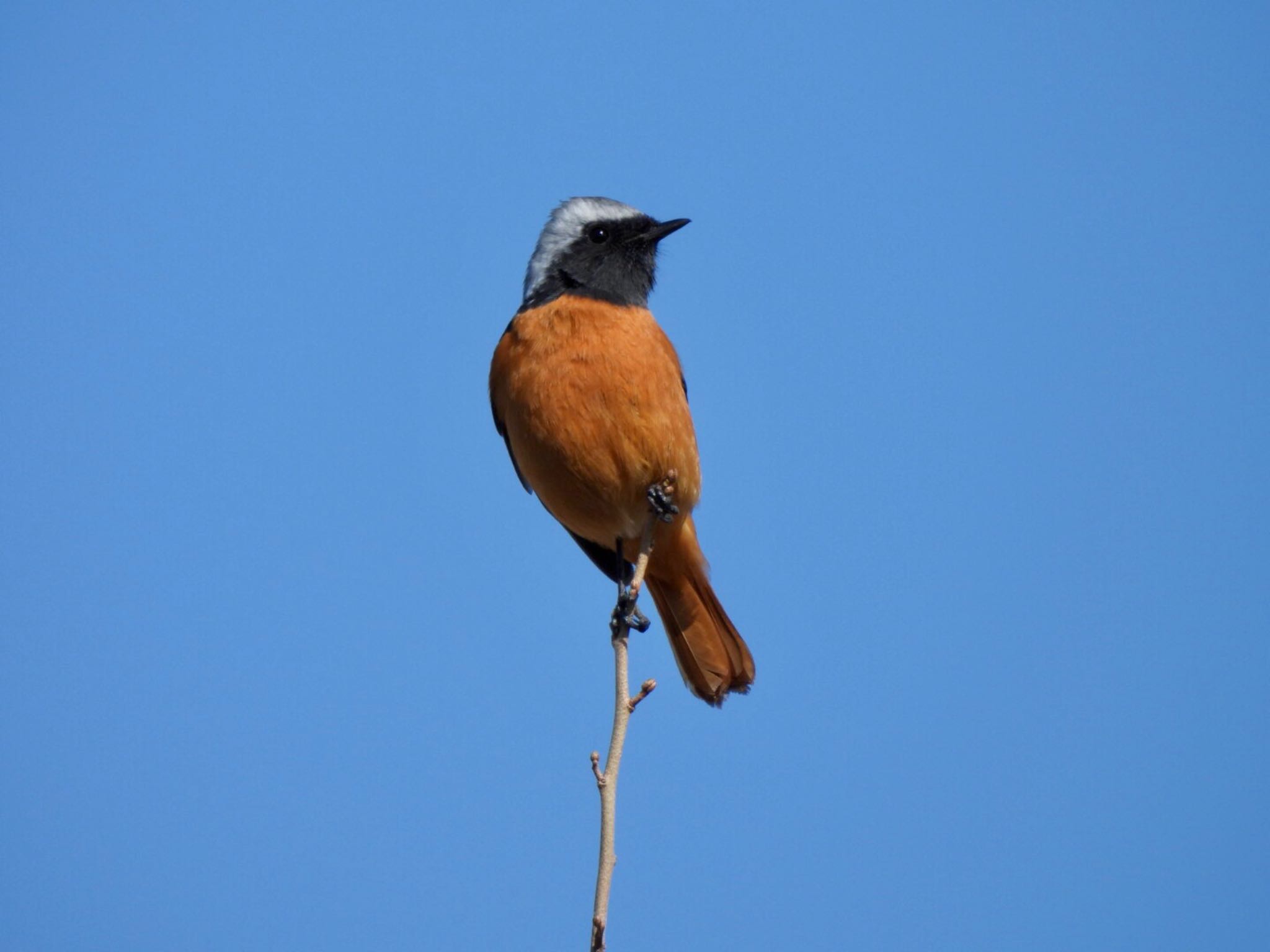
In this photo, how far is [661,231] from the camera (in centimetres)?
653

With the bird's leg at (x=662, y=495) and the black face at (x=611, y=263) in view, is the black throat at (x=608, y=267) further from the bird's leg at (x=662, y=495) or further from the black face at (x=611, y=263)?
the bird's leg at (x=662, y=495)

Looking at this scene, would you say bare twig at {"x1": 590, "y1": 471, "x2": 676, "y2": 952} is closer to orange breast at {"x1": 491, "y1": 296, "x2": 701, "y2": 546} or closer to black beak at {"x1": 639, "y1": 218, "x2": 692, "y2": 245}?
orange breast at {"x1": 491, "y1": 296, "x2": 701, "y2": 546}

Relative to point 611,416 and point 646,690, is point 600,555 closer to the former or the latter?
point 611,416

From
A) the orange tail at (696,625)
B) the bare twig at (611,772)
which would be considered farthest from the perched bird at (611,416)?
the bare twig at (611,772)

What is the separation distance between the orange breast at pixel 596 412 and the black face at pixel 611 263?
0.20 m

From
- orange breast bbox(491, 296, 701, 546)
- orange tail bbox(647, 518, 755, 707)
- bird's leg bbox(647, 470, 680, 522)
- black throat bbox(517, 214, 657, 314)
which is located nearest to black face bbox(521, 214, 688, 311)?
black throat bbox(517, 214, 657, 314)

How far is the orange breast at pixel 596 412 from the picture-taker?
5672mm

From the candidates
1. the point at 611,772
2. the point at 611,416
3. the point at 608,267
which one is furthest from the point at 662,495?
the point at 611,772

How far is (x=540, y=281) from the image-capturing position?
656cm

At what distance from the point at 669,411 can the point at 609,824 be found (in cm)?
283

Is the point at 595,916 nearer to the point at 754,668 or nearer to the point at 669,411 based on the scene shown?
the point at 669,411

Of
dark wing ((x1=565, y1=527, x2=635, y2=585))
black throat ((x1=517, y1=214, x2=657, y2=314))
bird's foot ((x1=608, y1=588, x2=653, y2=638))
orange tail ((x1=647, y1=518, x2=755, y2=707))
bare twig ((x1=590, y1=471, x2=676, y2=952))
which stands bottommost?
bare twig ((x1=590, y1=471, x2=676, y2=952))

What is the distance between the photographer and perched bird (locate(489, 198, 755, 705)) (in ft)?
18.7

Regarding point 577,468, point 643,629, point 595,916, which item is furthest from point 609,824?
point 577,468
